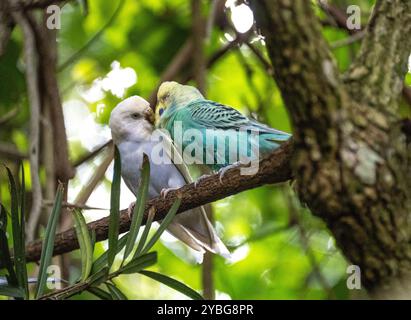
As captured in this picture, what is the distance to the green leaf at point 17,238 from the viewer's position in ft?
6.77

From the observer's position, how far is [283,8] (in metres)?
1.47

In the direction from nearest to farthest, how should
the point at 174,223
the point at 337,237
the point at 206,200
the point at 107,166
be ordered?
the point at 337,237
the point at 206,200
the point at 174,223
the point at 107,166

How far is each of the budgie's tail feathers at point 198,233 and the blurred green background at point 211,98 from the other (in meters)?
0.35

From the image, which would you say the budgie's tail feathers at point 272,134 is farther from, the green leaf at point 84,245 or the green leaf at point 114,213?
the green leaf at point 84,245

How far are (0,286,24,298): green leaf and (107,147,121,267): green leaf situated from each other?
0.30 meters

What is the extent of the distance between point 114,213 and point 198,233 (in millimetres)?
895

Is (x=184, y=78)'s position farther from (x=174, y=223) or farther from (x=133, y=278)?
(x=133, y=278)

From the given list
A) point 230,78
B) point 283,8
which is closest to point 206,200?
point 283,8

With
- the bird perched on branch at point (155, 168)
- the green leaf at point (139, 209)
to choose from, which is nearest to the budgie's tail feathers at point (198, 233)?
the bird perched on branch at point (155, 168)

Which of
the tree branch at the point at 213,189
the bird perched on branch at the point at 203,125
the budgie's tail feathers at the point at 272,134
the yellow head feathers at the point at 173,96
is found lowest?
the tree branch at the point at 213,189

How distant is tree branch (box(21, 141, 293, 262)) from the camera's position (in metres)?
1.89

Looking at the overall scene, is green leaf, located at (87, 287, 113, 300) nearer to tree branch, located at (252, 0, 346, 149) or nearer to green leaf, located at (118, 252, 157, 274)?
green leaf, located at (118, 252, 157, 274)
